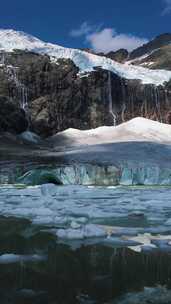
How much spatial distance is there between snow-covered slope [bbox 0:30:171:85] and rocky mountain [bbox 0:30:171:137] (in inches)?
6.6

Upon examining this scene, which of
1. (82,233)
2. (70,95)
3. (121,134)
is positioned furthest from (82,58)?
(82,233)

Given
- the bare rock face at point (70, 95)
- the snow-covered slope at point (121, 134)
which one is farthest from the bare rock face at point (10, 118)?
the bare rock face at point (70, 95)

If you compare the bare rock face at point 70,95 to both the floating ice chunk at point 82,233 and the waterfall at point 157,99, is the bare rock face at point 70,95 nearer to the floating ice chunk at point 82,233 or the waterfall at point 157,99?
the waterfall at point 157,99

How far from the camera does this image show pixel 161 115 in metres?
76.0

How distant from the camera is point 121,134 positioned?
169 feet

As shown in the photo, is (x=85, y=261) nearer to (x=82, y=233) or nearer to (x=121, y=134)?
(x=82, y=233)

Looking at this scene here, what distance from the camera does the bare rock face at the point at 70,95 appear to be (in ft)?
218

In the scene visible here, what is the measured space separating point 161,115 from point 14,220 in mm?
67421

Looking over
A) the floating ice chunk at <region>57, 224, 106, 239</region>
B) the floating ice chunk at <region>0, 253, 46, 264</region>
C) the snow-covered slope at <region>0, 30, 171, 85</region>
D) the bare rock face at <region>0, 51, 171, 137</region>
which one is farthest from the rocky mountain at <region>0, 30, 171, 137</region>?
the floating ice chunk at <region>0, 253, 46, 264</region>

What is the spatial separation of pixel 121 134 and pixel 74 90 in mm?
21401

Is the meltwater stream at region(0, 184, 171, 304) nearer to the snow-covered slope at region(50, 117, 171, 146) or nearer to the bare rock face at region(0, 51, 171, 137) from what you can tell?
the snow-covered slope at region(50, 117, 171, 146)

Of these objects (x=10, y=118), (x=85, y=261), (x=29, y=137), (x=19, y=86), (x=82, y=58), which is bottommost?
(x=85, y=261)

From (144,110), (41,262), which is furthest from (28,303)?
(144,110)

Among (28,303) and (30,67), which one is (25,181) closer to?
(28,303)
